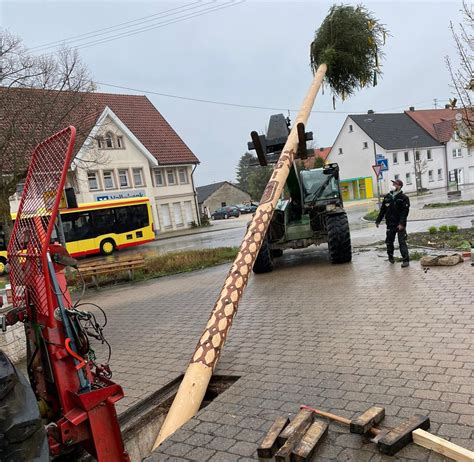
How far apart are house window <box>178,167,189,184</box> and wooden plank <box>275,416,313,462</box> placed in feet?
122

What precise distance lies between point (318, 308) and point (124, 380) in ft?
10.1

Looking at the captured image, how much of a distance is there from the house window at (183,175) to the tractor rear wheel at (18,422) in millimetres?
37892

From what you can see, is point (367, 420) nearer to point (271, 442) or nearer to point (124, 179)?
point (271, 442)

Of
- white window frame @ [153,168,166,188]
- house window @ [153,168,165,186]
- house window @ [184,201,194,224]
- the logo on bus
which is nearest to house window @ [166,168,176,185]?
white window frame @ [153,168,166,188]

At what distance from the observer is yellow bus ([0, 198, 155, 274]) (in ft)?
80.0

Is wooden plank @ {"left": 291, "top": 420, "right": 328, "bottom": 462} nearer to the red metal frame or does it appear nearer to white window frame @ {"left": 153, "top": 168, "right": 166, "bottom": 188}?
the red metal frame

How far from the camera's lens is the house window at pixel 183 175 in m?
39.9

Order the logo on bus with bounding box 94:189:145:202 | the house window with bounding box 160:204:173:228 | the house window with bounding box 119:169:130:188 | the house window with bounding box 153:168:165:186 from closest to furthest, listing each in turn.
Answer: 1. the logo on bus with bounding box 94:189:145:202
2. the house window with bounding box 119:169:130:188
3. the house window with bounding box 153:168:165:186
4. the house window with bounding box 160:204:173:228

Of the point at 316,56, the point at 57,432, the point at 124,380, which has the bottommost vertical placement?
the point at 124,380

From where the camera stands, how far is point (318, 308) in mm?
6969

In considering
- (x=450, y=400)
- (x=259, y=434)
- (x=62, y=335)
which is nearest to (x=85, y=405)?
(x=62, y=335)

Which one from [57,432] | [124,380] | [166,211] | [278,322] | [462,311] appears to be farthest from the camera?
[166,211]

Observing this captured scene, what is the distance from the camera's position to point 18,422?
7.84 feet

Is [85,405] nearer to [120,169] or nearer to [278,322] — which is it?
[278,322]
